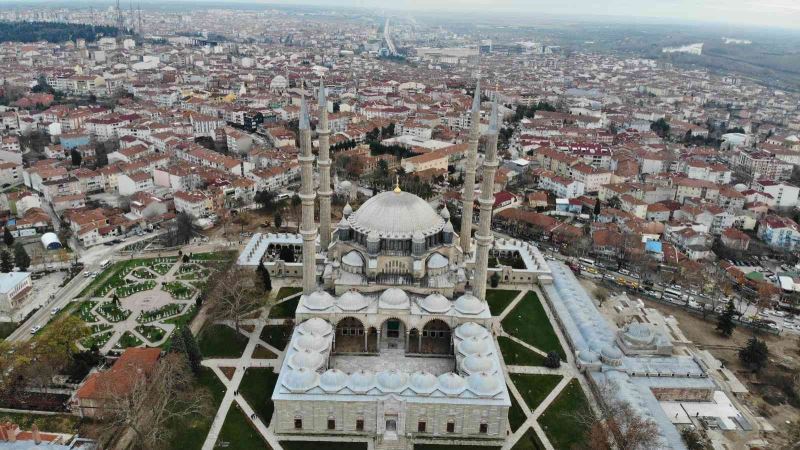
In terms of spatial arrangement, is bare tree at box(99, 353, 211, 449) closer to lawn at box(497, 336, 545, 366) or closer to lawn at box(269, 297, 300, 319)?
lawn at box(269, 297, 300, 319)

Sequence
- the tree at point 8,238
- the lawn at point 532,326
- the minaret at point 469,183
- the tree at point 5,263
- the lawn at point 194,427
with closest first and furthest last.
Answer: the lawn at point 194,427 → the lawn at point 532,326 → the minaret at point 469,183 → the tree at point 5,263 → the tree at point 8,238

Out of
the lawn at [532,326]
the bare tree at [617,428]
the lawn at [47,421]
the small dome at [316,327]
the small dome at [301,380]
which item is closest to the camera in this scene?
the bare tree at [617,428]

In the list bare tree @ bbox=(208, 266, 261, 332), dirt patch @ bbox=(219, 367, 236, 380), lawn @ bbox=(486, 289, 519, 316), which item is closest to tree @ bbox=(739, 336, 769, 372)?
lawn @ bbox=(486, 289, 519, 316)

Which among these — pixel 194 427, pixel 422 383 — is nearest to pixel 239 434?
pixel 194 427

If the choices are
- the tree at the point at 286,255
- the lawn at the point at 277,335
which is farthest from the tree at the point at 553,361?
the tree at the point at 286,255

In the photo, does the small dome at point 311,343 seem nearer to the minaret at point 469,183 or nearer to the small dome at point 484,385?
the small dome at point 484,385

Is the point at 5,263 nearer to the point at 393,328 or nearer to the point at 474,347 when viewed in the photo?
the point at 393,328

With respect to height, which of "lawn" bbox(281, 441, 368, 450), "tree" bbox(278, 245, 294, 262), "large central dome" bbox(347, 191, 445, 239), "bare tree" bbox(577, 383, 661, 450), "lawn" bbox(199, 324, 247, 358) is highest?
→ "large central dome" bbox(347, 191, 445, 239)
